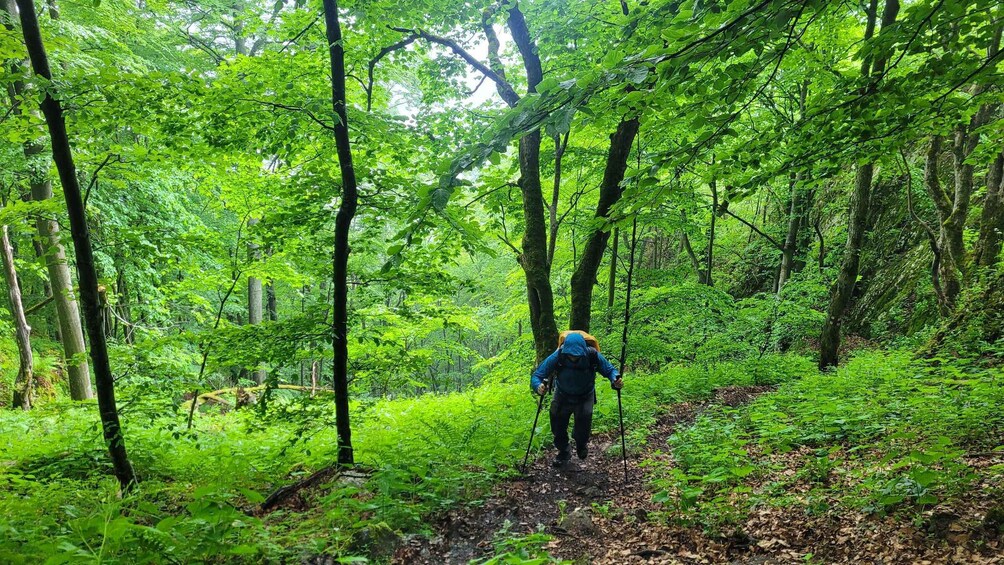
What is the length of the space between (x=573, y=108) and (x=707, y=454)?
14.3ft

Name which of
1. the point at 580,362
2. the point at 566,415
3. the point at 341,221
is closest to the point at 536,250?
the point at 580,362

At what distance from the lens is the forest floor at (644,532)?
3.02 meters

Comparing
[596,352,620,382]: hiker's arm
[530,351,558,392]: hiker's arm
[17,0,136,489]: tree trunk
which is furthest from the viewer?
[530,351,558,392]: hiker's arm

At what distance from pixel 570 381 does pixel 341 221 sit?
11.8 feet

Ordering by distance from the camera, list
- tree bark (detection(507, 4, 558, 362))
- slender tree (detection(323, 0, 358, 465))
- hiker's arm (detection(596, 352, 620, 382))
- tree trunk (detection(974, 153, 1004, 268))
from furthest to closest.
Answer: tree bark (detection(507, 4, 558, 362))
tree trunk (detection(974, 153, 1004, 268))
hiker's arm (detection(596, 352, 620, 382))
slender tree (detection(323, 0, 358, 465))

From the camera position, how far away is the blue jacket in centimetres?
622

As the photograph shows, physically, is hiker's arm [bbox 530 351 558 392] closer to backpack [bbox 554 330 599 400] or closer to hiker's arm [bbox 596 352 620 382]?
backpack [bbox 554 330 599 400]

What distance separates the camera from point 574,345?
20.5 ft

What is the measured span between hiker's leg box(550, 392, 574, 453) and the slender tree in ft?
8.76

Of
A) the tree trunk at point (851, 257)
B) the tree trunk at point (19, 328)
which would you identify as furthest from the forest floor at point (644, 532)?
the tree trunk at point (19, 328)

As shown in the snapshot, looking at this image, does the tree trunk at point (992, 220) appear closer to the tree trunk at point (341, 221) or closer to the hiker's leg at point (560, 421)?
the hiker's leg at point (560, 421)

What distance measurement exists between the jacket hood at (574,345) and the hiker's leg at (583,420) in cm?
66

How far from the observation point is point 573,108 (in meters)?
2.38

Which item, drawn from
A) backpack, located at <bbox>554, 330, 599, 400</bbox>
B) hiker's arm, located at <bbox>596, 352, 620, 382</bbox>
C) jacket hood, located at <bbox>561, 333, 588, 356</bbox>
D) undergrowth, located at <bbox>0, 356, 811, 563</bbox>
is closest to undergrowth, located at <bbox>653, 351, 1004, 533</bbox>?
hiker's arm, located at <bbox>596, 352, 620, 382</bbox>
